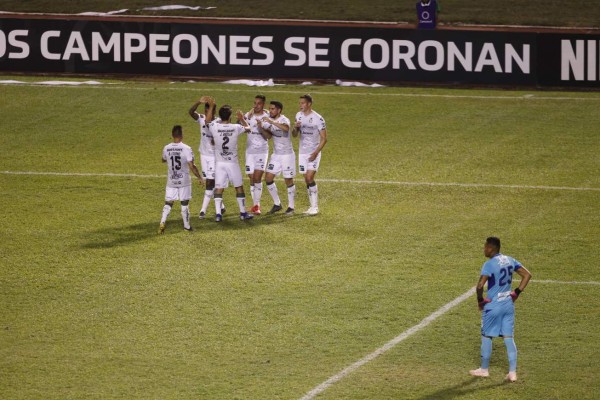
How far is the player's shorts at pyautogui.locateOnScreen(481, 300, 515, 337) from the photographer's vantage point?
50.6 ft

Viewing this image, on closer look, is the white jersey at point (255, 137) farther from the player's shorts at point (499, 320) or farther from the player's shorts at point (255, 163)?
the player's shorts at point (499, 320)

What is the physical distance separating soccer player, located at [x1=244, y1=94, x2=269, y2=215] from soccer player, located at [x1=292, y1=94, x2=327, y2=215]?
29.3 inches

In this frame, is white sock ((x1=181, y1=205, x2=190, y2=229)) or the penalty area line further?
white sock ((x1=181, y1=205, x2=190, y2=229))

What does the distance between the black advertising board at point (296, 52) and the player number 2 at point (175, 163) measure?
49.8 feet

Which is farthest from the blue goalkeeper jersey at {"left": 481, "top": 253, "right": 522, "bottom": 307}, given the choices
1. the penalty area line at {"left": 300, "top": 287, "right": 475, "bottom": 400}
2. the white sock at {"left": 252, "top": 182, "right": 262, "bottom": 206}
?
the white sock at {"left": 252, "top": 182, "right": 262, "bottom": 206}

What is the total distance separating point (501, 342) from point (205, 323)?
4.39m

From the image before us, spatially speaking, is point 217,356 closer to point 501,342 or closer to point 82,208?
A: point 501,342

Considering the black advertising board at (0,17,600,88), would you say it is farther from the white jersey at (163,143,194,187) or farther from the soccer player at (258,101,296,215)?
the white jersey at (163,143,194,187)

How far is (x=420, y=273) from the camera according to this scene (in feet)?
68.0

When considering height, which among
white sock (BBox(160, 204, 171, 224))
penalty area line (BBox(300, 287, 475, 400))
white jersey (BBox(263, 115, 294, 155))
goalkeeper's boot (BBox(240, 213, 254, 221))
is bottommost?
penalty area line (BBox(300, 287, 475, 400))

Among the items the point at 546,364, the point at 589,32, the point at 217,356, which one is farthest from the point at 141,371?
the point at 589,32

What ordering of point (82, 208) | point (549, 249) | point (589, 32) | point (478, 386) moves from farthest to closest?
point (589, 32) → point (82, 208) → point (549, 249) → point (478, 386)

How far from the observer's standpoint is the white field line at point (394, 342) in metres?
15.3

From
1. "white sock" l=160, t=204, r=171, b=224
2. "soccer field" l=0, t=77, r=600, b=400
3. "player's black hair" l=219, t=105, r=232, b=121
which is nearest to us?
"soccer field" l=0, t=77, r=600, b=400
